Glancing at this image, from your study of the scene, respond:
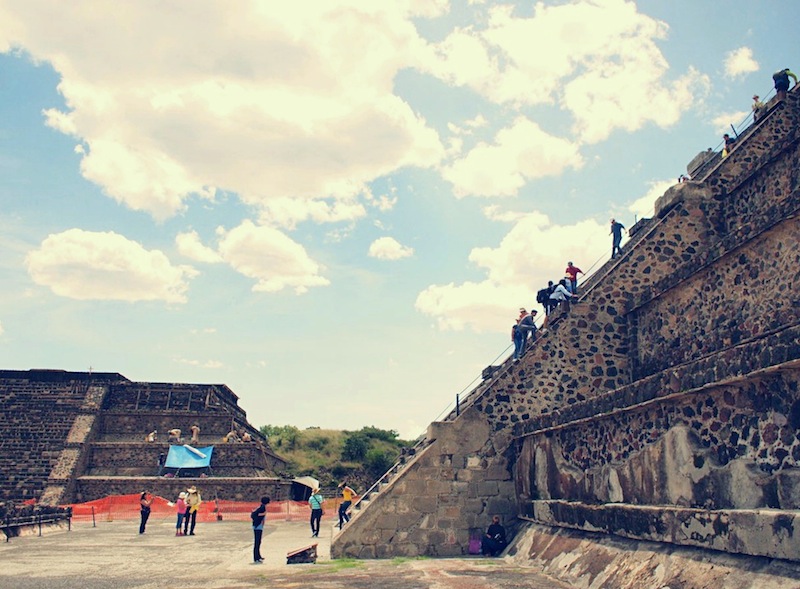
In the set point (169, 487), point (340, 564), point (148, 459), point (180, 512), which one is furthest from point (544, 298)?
point (148, 459)

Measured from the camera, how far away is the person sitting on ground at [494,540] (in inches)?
484

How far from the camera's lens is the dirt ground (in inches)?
368

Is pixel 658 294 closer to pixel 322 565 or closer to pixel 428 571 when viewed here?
pixel 428 571

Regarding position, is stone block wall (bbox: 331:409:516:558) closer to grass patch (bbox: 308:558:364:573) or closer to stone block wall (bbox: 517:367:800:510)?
grass patch (bbox: 308:558:364:573)

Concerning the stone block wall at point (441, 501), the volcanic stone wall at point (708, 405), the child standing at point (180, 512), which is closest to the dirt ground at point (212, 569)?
the stone block wall at point (441, 501)

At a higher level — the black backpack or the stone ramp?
the black backpack

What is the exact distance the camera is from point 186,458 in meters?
31.1

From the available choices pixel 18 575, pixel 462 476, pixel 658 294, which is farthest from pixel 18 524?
pixel 658 294

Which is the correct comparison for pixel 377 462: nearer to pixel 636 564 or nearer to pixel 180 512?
pixel 180 512

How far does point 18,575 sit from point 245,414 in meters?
34.9

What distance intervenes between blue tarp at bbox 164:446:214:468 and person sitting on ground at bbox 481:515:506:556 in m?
21.5

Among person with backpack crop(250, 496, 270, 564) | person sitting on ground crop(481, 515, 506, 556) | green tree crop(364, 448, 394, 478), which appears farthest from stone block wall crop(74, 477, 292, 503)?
person sitting on ground crop(481, 515, 506, 556)

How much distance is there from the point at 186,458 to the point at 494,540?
2228cm

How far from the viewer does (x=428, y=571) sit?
1042 cm
